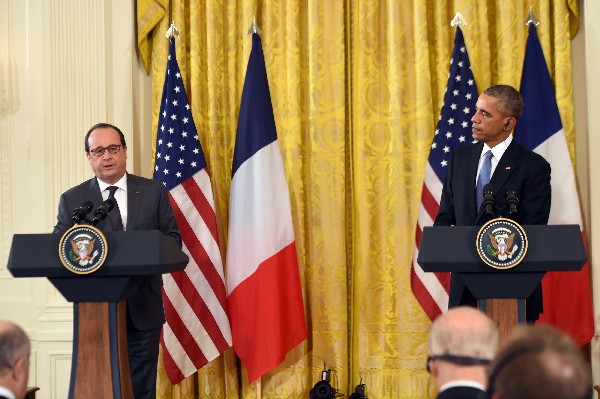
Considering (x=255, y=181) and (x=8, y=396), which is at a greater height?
(x=255, y=181)

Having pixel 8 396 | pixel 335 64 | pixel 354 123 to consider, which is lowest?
pixel 8 396

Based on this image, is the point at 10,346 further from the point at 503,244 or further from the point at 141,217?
the point at 141,217

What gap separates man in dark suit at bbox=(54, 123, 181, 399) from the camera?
15.4 ft

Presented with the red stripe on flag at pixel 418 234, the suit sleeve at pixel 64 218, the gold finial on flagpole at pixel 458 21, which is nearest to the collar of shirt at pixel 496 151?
the red stripe on flag at pixel 418 234

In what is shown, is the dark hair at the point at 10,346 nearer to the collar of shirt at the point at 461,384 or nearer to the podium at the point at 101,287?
the collar of shirt at the point at 461,384

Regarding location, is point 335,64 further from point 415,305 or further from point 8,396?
point 8,396

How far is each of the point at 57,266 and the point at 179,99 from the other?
2528 millimetres

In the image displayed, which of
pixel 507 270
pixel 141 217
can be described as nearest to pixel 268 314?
pixel 141 217

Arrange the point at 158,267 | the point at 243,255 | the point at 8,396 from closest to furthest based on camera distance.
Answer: the point at 8,396 → the point at 158,267 → the point at 243,255

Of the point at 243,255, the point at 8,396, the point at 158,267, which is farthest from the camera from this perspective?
the point at 243,255

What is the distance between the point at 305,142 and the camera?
6621mm

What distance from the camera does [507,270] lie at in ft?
13.3

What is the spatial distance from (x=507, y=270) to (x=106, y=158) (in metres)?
2.25

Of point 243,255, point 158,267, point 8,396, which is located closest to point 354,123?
point 243,255
